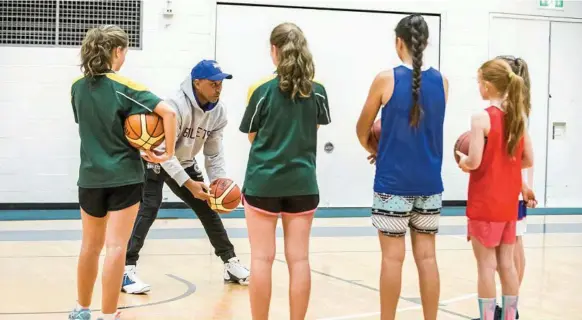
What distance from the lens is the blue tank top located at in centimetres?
402

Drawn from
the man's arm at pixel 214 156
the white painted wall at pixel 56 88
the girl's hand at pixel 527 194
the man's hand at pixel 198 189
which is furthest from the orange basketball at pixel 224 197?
the white painted wall at pixel 56 88

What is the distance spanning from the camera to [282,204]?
13.4ft

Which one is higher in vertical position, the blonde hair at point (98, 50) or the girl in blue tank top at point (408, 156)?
the blonde hair at point (98, 50)

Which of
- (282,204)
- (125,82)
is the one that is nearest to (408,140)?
(282,204)

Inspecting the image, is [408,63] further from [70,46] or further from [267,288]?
[70,46]

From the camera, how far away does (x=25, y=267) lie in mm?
6578

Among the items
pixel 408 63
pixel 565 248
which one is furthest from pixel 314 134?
pixel 565 248

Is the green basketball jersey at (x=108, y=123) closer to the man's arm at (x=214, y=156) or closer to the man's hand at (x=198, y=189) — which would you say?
the man's hand at (x=198, y=189)

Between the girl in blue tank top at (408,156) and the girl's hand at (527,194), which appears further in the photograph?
the girl's hand at (527,194)

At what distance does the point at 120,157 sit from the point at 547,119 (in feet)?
31.2

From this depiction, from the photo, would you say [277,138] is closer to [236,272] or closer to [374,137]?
[374,137]

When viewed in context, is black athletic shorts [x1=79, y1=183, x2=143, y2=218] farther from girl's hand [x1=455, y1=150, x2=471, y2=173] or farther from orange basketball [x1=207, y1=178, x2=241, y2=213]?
girl's hand [x1=455, y1=150, x2=471, y2=173]

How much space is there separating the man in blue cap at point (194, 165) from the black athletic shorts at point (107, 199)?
940 millimetres

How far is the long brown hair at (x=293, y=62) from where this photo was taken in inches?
157
